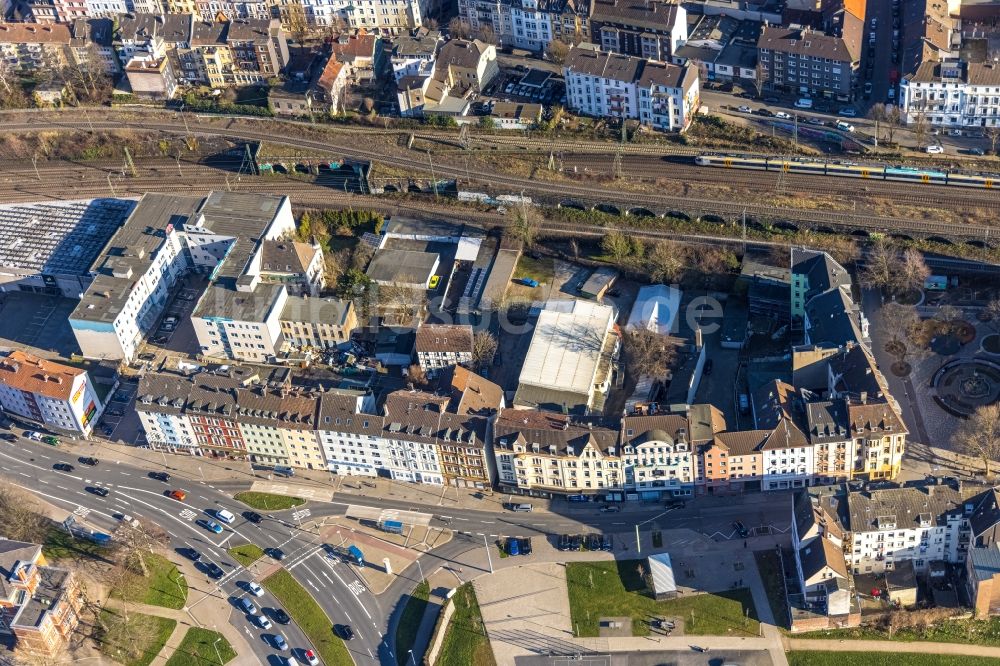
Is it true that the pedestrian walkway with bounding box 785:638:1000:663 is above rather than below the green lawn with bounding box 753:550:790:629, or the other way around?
below

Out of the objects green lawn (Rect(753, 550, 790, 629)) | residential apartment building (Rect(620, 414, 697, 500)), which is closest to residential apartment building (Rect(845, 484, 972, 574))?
green lawn (Rect(753, 550, 790, 629))

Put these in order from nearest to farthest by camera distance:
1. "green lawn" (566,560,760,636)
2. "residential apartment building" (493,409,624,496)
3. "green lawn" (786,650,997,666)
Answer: "green lawn" (786,650,997,666) < "green lawn" (566,560,760,636) < "residential apartment building" (493,409,624,496)

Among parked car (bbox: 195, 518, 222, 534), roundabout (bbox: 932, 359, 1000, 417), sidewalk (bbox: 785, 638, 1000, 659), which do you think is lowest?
sidewalk (bbox: 785, 638, 1000, 659)

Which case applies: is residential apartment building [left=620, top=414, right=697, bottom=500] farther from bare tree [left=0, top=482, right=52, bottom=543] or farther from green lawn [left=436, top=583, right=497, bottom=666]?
bare tree [left=0, top=482, right=52, bottom=543]

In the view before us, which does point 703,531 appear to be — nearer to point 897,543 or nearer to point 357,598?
point 897,543

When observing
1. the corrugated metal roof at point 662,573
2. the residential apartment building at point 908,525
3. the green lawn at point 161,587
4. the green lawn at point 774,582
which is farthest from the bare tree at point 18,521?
the residential apartment building at point 908,525

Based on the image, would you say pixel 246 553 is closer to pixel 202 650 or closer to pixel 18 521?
pixel 202 650
